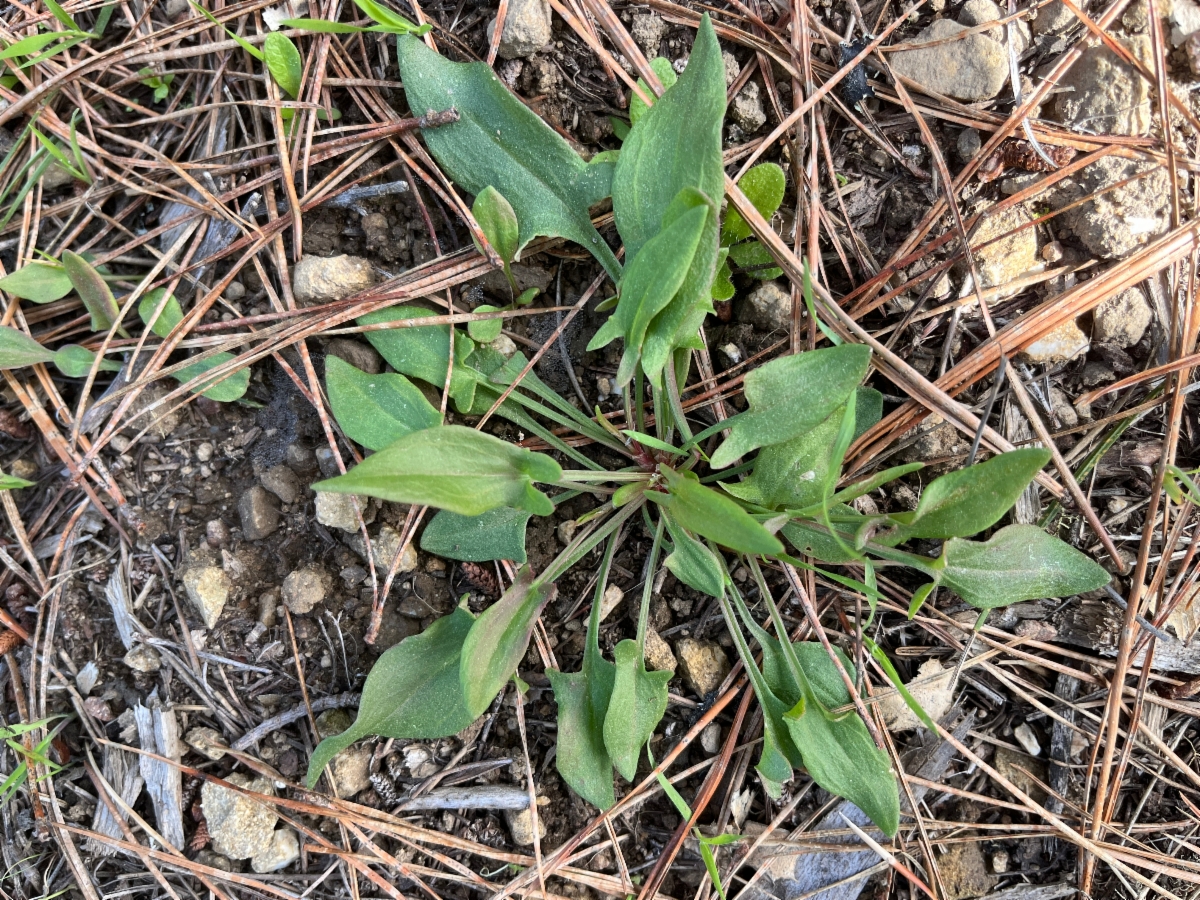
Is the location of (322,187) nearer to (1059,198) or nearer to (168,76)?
(168,76)

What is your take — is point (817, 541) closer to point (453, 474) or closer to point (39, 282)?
point (453, 474)

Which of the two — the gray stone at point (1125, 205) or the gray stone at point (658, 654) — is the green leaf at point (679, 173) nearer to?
the gray stone at point (658, 654)

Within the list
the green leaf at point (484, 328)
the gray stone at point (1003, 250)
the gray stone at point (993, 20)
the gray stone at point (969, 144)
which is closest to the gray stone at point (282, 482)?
the green leaf at point (484, 328)

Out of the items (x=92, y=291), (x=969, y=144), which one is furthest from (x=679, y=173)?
(x=92, y=291)

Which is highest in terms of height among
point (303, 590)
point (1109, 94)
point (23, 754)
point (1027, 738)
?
point (1109, 94)

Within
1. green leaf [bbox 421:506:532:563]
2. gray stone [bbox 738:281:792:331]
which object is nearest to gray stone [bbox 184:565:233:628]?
green leaf [bbox 421:506:532:563]
